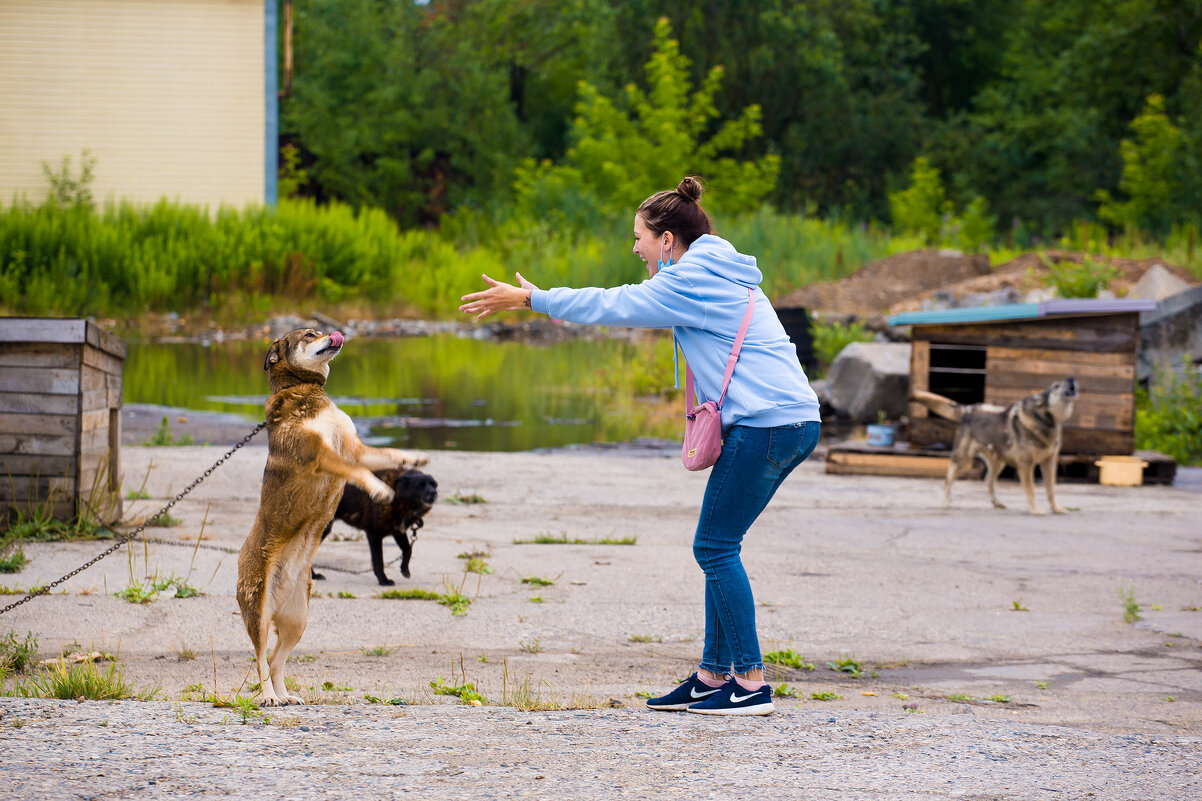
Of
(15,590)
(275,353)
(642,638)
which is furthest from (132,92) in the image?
(275,353)

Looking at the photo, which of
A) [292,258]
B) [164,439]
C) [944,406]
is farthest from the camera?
[292,258]

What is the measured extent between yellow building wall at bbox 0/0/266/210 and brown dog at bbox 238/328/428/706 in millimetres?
27605

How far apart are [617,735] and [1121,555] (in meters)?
5.65

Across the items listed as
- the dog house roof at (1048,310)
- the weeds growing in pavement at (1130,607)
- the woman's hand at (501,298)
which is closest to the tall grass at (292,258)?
the dog house roof at (1048,310)

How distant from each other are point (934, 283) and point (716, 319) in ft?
76.6

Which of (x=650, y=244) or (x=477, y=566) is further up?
(x=650, y=244)

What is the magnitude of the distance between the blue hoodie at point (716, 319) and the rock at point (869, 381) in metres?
12.5

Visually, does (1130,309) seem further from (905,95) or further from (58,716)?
(905,95)

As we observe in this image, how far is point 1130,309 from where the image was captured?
12.8m

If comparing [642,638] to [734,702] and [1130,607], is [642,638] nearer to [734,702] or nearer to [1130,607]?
[734,702]

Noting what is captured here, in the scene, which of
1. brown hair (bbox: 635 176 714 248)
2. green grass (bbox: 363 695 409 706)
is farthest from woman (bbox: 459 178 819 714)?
green grass (bbox: 363 695 409 706)

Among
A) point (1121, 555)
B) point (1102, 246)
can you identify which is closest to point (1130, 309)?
point (1121, 555)

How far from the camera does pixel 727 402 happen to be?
4902 mm

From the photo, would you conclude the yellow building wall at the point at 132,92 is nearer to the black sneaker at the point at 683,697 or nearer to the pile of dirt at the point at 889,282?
the pile of dirt at the point at 889,282
